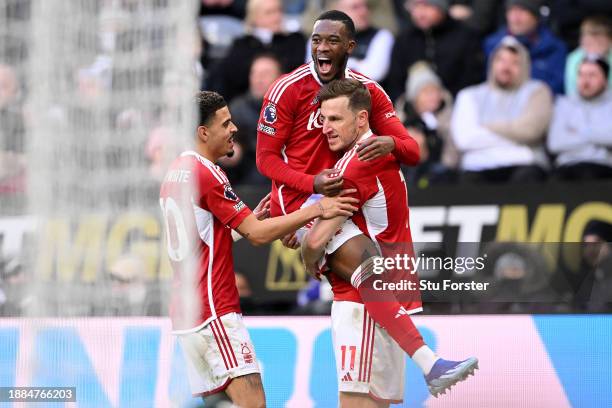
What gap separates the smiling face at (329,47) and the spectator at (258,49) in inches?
152

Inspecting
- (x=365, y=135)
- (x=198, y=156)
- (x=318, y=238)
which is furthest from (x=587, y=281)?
(x=198, y=156)

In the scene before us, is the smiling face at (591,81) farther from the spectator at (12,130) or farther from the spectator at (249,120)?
the spectator at (12,130)

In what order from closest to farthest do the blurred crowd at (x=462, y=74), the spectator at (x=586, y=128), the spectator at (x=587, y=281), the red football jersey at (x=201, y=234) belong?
1. the red football jersey at (x=201, y=234)
2. the spectator at (x=587, y=281)
3. the spectator at (x=586, y=128)
4. the blurred crowd at (x=462, y=74)

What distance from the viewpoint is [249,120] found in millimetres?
10102

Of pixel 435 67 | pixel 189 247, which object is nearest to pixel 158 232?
pixel 189 247

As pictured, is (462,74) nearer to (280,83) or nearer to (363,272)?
(280,83)

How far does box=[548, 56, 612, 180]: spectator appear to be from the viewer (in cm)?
936

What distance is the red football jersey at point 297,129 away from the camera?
20.9 ft

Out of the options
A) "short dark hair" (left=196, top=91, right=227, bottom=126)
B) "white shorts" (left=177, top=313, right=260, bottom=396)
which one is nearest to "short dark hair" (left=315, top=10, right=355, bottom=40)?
"short dark hair" (left=196, top=91, right=227, bottom=126)

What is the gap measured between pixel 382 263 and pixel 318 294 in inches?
101

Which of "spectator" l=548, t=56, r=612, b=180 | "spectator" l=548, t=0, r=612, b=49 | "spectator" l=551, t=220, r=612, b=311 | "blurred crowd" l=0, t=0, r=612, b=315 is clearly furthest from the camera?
"spectator" l=548, t=0, r=612, b=49

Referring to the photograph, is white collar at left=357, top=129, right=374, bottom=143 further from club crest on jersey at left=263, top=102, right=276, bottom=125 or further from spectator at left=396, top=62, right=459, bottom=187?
spectator at left=396, top=62, right=459, bottom=187

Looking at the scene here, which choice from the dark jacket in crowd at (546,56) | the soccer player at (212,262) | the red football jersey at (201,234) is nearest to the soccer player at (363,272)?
the soccer player at (212,262)

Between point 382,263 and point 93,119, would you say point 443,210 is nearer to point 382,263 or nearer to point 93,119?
point 382,263
